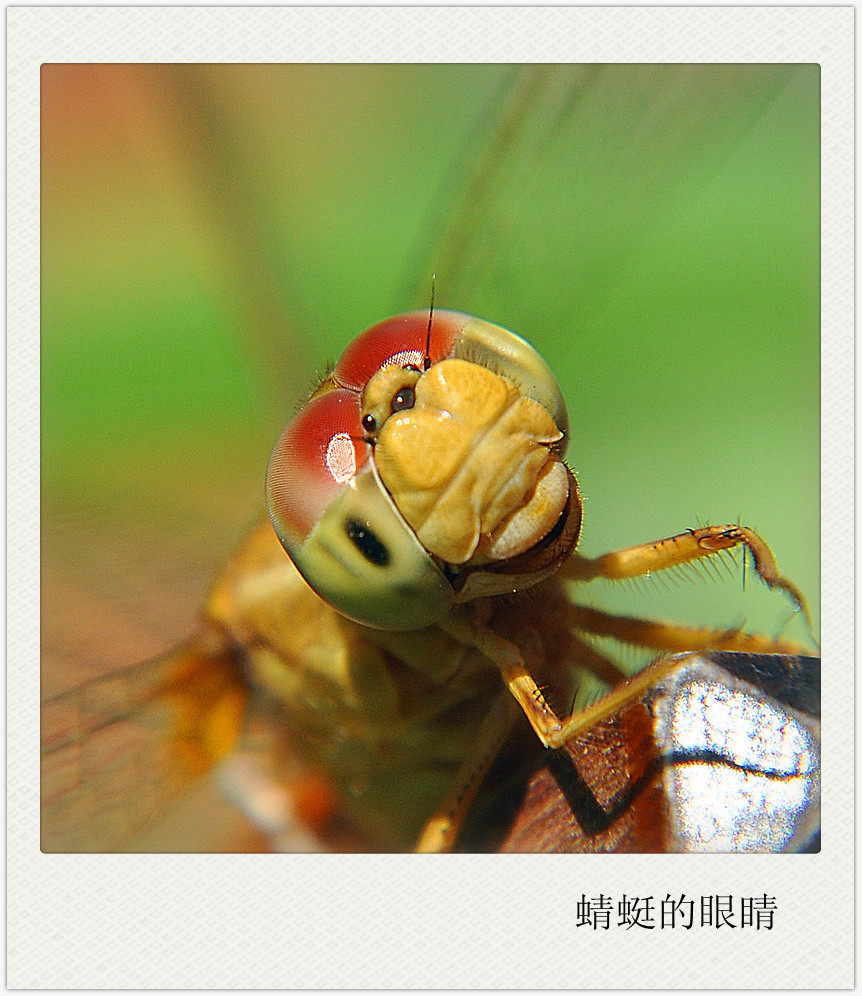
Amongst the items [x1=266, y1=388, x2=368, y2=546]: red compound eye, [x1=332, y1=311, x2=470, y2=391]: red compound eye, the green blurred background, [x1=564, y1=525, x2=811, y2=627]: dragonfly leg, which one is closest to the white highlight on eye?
[x1=266, y1=388, x2=368, y2=546]: red compound eye

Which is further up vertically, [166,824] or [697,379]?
[697,379]

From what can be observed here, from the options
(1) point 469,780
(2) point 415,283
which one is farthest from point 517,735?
(2) point 415,283

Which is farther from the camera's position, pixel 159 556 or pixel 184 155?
pixel 184 155

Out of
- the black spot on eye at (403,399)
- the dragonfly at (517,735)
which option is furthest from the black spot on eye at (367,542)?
the dragonfly at (517,735)

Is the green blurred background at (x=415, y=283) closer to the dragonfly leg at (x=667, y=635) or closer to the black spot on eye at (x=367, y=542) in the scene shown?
the dragonfly leg at (x=667, y=635)

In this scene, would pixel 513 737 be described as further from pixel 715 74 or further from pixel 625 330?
pixel 715 74

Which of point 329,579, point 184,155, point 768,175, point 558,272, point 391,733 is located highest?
point 184,155

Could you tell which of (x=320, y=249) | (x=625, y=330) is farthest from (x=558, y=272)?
(x=320, y=249)
